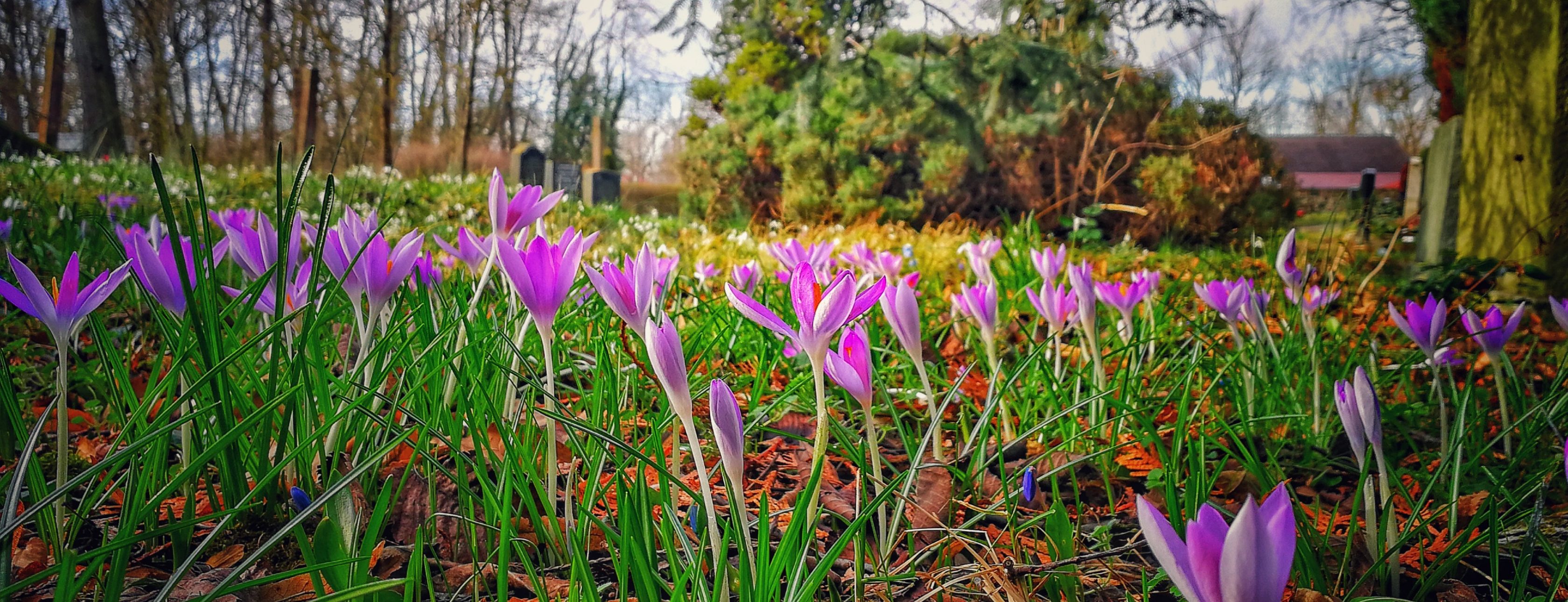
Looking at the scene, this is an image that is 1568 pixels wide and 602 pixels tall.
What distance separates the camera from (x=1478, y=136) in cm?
358

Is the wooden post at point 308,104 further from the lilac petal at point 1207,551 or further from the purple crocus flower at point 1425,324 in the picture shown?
the lilac petal at point 1207,551

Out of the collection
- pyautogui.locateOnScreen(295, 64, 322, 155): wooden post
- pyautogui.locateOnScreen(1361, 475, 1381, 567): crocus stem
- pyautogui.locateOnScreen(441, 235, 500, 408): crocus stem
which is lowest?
pyautogui.locateOnScreen(1361, 475, 1381, 567): crocus stem

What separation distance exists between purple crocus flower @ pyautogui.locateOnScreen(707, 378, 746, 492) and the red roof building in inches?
1859

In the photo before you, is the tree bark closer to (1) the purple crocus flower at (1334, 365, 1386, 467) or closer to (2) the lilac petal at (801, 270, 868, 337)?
(2) the lilac petal at (801, 270, 868, 337)

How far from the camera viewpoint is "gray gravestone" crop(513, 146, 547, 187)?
1329 centimetres

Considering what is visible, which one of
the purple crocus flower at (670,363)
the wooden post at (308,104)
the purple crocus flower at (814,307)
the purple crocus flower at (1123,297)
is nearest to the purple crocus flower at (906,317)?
the purple crocus flower at (814,307)

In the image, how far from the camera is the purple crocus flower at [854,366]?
855mm

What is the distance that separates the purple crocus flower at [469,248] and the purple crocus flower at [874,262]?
0.96 meters

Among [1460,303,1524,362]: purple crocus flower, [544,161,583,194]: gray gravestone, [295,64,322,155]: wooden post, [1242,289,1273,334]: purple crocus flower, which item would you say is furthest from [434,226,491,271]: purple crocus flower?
[295,64,322,155]: wooden post

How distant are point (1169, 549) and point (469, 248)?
1231mm

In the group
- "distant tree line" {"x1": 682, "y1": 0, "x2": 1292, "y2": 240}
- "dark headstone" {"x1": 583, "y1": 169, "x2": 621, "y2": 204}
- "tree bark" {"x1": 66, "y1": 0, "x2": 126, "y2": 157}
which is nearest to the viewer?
"distant tree line" {"x1": 682, "y1": 0, "x2": 1292, "y2": 240}

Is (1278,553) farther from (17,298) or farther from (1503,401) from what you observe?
(1503,401)

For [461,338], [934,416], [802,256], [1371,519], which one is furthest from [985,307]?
[461,338]

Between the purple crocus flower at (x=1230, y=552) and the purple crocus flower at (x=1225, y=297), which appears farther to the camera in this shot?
the purple crocus flower at (x=1225, y=297)
